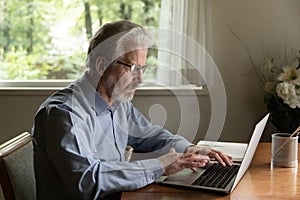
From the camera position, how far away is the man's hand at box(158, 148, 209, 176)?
1608mm

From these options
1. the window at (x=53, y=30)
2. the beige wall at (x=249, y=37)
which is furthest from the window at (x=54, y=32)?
the beige wall at (x=249, y=37)

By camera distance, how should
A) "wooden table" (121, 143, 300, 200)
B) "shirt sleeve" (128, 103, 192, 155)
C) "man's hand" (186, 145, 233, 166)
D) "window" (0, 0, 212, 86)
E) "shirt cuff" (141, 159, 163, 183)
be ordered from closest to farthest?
"wooden table" (121, 143, 300, 200) → "shirt cuff" (141, 159, 163, 183) → "man's hand" (186, 145, 233, 166) → "shirt sleeve" (128, 103, 192, 155) → "window" (0, 0, 212, 86)

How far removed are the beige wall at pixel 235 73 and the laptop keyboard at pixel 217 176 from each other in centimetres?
114

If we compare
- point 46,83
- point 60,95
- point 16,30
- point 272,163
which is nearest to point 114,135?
point 60,95

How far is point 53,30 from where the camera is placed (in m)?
3.09

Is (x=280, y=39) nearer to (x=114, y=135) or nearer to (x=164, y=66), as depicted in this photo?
(x=164, y=66)

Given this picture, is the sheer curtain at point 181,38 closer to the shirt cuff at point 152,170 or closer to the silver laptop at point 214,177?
the silver laptop at point 214,177

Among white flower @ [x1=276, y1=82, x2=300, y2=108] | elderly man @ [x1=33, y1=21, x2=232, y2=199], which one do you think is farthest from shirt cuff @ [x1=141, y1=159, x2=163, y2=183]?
white flower @ [x1=276, y1=82, x2=300, y2=108]

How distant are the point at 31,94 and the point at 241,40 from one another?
4.08 feet

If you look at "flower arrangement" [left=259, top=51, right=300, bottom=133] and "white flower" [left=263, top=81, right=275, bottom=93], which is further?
"white flower" [left=263, top=81, right=275, bottom=93]

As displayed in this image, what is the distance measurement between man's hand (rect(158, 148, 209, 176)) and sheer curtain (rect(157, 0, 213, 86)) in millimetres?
1260

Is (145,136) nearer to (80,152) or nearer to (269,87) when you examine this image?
(80,152)

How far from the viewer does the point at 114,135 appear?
191 cm

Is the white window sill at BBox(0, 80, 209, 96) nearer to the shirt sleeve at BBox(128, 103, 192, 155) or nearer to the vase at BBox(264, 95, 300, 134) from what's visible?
the vase at BBox(264, 95, 300, 134)
